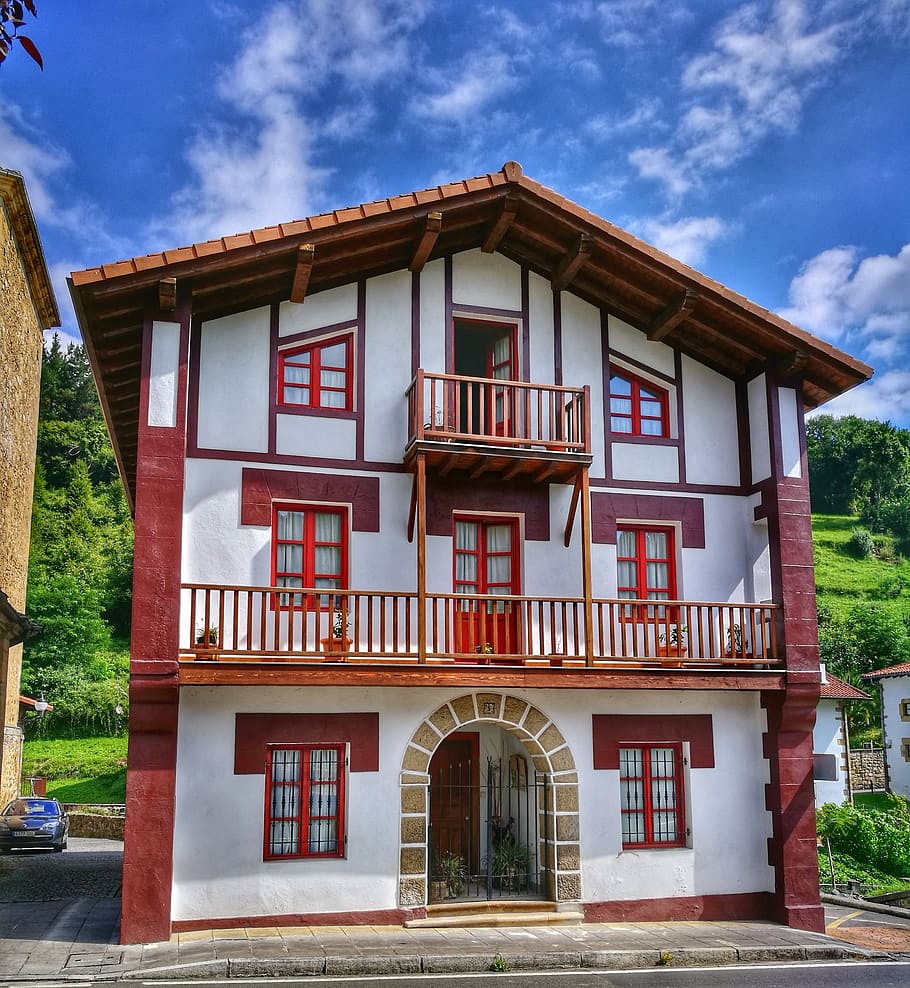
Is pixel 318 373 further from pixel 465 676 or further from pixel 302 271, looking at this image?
pixel 465 676

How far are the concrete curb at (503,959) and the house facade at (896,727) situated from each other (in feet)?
82.2

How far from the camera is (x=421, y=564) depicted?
13.9 metres

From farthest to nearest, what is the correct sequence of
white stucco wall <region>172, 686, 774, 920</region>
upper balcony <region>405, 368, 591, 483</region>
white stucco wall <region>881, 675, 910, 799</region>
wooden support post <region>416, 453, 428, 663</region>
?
1. white stucco wall <region>881, 675, 910, 799</region>
2. upper balcony <region>405, 368, 591, 483</region>
3. wooden support post <region>416, 453, 428, 663</region>
4. white stucco wall <region>172, 686, 774, 920</region>

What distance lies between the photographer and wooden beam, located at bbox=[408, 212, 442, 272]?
1472 cm

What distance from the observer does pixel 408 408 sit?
15.2 meters

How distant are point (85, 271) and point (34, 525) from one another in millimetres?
40701

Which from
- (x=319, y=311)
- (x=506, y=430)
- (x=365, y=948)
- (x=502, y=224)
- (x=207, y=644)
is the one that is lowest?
(x=365, y=948)

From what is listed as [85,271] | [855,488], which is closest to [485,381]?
[85,271]

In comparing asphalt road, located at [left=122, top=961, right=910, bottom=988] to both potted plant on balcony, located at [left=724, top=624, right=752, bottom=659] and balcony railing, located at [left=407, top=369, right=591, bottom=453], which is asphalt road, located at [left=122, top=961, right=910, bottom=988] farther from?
balcony railing, located at [left=407, top=369, right=591, bottom=453]

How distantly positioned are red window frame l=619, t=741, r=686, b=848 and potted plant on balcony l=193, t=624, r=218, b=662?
6003mm

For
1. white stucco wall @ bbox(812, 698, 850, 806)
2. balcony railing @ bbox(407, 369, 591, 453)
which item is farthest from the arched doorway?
white stucco wall @ bbox(812, 698, 850, 806)

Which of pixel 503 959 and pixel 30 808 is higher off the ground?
pixel 30 808

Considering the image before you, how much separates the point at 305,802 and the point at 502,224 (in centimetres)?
863

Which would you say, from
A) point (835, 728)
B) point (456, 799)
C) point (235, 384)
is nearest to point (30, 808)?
point (456, 799)
